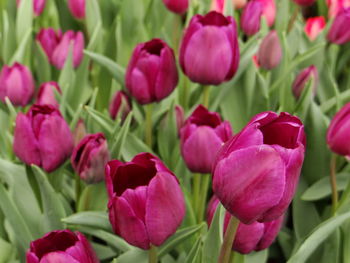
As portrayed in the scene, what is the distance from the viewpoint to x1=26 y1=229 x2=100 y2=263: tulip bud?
0.44 metres

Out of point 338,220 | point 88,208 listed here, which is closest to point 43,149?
point 88,208

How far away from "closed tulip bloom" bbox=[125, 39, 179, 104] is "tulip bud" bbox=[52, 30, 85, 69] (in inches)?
10.5

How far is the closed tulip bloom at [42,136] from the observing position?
23.9 inches

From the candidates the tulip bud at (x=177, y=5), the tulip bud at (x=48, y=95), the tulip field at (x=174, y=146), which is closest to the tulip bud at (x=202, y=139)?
the tulip field at (x=174, y=146)

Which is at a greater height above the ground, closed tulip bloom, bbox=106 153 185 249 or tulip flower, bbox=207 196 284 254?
closed tulip bloom, bbox=106 153 185 249

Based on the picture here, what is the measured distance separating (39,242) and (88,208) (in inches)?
8.5

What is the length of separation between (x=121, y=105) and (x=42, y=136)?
0.18 meters

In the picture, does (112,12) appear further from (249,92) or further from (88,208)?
(88,208)

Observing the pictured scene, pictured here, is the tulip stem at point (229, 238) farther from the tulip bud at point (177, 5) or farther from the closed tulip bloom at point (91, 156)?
the tulip bud at point (177, 5)

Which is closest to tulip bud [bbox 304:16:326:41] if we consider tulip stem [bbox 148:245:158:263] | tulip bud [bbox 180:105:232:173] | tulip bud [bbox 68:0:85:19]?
tulip bud [bbox 68:0:85:19]

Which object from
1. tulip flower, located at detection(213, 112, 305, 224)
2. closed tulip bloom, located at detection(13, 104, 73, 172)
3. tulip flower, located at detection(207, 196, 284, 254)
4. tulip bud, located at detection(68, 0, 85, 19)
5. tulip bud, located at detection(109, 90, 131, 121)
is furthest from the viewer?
tulip bud, located at detection(68, 0, 85, 19)

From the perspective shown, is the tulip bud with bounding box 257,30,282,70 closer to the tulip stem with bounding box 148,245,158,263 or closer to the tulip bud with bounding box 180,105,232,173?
the tulip bud with bounding box 180,105,232,173

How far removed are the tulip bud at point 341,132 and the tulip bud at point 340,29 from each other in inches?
14.0

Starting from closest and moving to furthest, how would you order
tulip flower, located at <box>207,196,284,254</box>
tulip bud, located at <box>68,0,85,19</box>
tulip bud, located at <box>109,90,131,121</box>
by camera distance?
1. tulip flower, located at <box>207,196,284,254</box>
2. tulip bud, located at <box>109,90,131,121</box>
3. tulip bud, located at <box>68,0,85,19</box>
